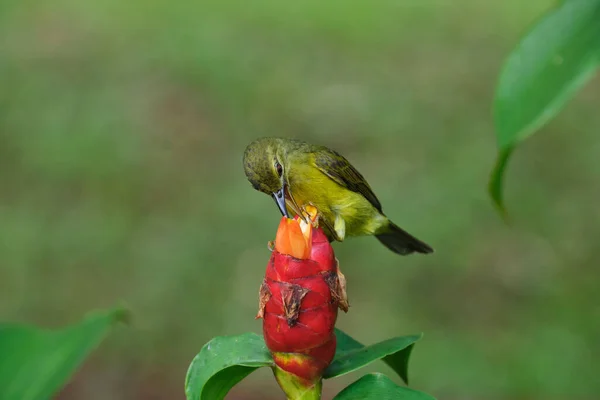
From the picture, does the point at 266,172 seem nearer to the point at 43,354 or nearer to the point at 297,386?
the point at 43,354

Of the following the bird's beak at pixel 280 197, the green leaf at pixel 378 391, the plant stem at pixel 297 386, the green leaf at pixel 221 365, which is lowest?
the green leaf at pixel 378 391

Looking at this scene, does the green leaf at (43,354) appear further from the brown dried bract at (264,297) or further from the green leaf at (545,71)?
the green leaf at (545,71)

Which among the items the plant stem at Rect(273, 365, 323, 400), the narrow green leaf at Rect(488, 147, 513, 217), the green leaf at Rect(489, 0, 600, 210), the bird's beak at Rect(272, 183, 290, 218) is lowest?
the plant stem at Rect(273, 365, 323, 400)

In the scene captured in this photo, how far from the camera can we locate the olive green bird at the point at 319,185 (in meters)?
3.28

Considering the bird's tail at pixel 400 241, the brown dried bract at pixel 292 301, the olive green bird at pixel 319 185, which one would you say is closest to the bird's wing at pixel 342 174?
the olive green bird at pixel 319 185

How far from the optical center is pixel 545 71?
3.48 feet

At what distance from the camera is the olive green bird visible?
10.7 feet

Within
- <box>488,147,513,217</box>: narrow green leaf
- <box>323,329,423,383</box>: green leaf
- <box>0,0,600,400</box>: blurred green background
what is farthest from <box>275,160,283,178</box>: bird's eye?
<box>0,0,600,400</box>: blurred green background

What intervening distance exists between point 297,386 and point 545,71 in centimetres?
79

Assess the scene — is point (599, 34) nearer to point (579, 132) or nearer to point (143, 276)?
point (143, 276)

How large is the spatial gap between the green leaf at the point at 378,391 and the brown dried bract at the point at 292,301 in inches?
6.7

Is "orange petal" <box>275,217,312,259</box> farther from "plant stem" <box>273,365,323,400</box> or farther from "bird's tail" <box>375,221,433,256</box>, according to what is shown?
"bird's tail" <box>375,221,433,256</box>

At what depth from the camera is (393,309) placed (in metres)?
6.36

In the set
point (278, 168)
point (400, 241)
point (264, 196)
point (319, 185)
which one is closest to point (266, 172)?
point (278, 168)
